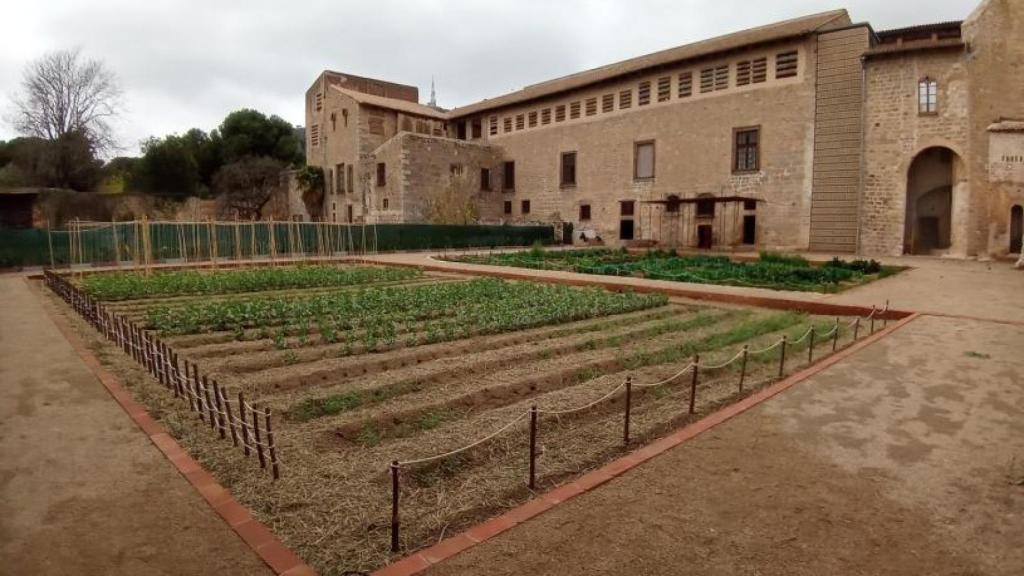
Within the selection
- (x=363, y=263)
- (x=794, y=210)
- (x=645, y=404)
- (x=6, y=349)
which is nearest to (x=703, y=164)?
(x=794, y=210)

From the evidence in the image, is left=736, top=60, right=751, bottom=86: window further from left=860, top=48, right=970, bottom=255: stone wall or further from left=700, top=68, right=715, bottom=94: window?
left=860, top=48, right=970, bottom=255: stone wall

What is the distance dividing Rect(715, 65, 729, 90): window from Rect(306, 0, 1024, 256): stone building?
0.24 ft

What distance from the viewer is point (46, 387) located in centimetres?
589

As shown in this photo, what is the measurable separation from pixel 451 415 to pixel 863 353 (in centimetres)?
522

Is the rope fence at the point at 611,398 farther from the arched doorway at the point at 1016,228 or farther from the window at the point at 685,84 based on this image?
the window at the point at 685,84

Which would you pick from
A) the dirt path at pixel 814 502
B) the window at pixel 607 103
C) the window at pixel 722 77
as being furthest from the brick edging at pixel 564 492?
the window at pixel 607 103

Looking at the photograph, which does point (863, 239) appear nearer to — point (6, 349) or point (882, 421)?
point (882, 421)

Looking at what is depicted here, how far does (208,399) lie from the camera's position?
194 inches

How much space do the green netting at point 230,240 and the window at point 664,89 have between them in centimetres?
924

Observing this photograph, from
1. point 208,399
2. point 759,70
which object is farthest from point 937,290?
point 759,70

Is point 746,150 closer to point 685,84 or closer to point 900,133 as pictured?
point 685,84

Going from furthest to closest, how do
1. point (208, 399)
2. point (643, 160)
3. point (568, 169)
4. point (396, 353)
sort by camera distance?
point (568, 169) < point (643, 160) < point (396, 353) < point (208, 399)

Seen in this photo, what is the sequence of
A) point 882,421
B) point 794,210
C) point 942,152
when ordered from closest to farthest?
point 882,421
point 942,152
point 794,210

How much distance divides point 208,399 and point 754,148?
2584 centimetres
